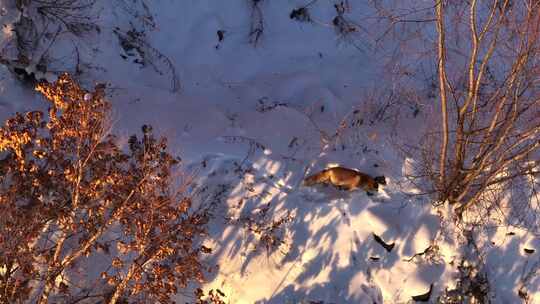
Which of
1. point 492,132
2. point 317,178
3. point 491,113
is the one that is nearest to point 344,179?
point 317,178

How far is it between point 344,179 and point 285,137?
2.79 feet

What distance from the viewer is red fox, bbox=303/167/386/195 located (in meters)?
4.50

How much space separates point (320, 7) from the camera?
6.20 meters

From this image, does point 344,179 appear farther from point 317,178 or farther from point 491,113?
point 491,113

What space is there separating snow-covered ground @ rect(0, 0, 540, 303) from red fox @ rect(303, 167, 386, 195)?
74mm

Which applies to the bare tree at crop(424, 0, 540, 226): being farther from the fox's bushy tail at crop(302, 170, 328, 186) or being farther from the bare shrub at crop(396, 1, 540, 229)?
the fox's bushy tail at crop(302, 170, 328, 186)

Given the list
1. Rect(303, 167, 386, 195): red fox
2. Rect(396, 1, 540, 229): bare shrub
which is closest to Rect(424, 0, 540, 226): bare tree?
Rect(396, 1, 540, 229): bare shrub

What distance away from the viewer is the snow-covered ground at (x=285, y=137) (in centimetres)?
424

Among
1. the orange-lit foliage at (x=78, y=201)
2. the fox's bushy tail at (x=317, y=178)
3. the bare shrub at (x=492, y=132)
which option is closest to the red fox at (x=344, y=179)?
the fox's bushy tail at (x=317, y=178)

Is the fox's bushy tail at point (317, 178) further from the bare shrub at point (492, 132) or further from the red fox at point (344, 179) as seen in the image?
the bare shrub at point (492, 132)

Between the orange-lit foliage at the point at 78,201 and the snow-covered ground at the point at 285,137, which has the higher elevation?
the snow-covered ground at the point at 285,137

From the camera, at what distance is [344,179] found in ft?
14.8

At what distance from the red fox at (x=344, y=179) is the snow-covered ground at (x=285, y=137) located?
7cm

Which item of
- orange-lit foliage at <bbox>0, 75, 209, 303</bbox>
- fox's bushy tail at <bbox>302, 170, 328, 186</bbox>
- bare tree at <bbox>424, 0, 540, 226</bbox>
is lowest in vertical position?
orange-lit foliage at <bbox>0, 75, 209, 303</bbox>
